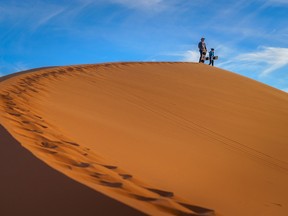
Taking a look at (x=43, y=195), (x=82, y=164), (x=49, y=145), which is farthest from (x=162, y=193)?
(x=49, y=145)

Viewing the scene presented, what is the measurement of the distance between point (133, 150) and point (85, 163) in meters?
Answer: 1.19

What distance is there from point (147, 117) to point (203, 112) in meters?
1.89

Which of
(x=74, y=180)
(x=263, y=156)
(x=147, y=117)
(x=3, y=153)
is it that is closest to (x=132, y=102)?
(x=147, y=117)

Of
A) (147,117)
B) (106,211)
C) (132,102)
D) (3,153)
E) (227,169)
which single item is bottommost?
(106,211)

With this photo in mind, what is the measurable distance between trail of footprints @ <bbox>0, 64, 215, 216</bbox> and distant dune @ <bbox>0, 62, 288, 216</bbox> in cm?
1

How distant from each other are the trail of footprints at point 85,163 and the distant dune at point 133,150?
0.04 ft

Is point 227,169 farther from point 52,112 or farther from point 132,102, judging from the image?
point 132,102

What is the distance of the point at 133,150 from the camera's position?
13.4 ft

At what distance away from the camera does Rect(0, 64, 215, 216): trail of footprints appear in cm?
231

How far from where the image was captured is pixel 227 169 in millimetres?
4051

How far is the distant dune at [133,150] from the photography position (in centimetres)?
223

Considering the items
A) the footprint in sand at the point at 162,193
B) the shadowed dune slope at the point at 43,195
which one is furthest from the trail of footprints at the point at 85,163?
the shadowed dune slope at the point at 43,195

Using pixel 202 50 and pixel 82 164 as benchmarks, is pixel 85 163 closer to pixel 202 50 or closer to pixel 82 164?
pixel 82 164

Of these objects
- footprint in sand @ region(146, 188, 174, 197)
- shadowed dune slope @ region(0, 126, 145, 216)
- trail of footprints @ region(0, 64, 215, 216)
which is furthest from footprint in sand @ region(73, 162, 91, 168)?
footprint in sand @ region(146, 188, 174, 197)
